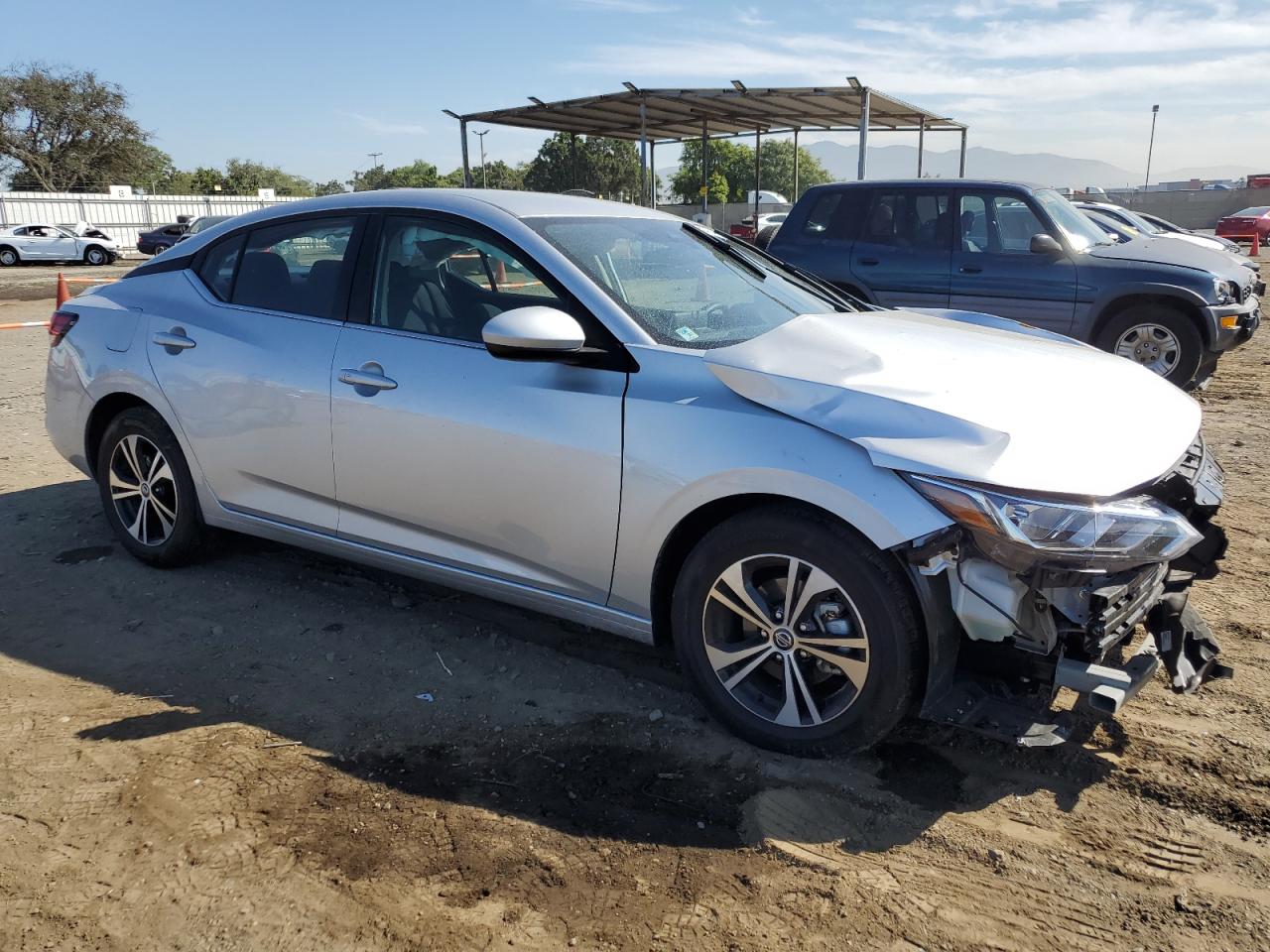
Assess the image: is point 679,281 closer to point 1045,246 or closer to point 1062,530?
point 1062,530

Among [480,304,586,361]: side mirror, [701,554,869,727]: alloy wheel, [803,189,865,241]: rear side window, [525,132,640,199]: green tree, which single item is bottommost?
[701,554,869,727]: alloy wheel

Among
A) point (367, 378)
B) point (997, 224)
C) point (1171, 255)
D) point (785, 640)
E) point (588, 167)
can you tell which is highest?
point (588, 167)

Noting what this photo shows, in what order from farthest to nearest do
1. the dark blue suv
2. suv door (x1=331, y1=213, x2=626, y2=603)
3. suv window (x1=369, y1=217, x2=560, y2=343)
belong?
1. the dark blue suv
2. suv window (x1=369, y1=217, x2=560, y2=343)
3. suv door (x1=331, y1=213, x2=626, y2=603)

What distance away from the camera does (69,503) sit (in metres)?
5.66

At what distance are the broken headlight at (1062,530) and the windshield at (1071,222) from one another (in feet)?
21.9

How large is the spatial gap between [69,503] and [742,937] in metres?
4.98

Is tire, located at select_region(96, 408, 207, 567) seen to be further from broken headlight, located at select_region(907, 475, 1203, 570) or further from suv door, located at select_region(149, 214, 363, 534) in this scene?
broken headlight, located at select_region(907, 475, 1203, 570)

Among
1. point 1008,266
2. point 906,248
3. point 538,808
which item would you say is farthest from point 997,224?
point 538,808

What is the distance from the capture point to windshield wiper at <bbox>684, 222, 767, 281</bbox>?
13.6 ft

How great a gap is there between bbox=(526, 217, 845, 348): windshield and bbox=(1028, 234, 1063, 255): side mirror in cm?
507

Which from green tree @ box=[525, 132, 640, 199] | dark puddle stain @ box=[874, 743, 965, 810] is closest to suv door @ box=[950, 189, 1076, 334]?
dark puddle stain @ box=[874, 743, 965, 810]

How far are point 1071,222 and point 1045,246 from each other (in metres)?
0.61

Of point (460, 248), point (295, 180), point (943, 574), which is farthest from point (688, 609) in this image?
point (295, 180)

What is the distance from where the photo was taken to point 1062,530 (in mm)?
2533
